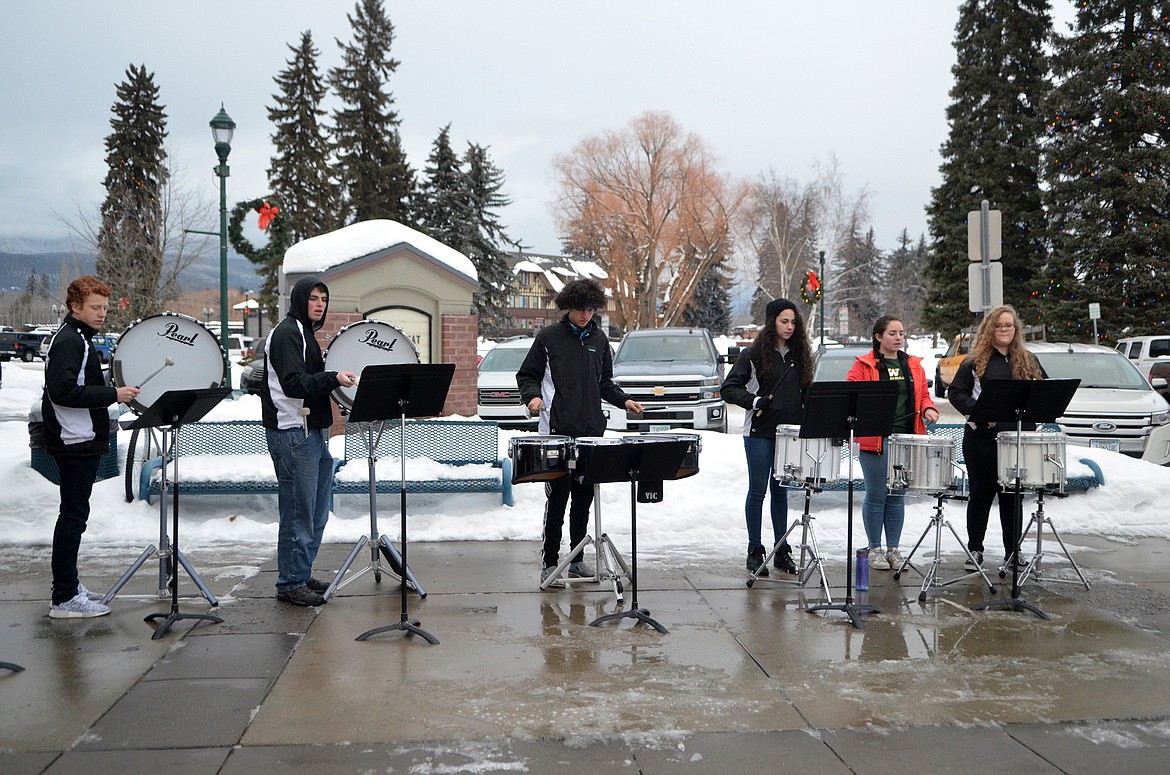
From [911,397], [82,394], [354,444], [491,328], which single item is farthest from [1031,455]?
[491,328]

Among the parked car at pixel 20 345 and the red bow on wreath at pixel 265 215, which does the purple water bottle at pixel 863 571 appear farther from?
the parked car at pixel 20 345

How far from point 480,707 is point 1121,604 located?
4.68m

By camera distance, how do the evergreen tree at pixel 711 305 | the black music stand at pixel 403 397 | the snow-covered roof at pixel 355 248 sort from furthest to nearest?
1. the evergreen tree at pixel 711 305
2. the snow-covered roof at pixel 355 248
3. the black music stand at pixel 403 397

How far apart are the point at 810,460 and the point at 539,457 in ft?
6.46

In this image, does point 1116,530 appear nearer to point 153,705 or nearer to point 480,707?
point 480,707

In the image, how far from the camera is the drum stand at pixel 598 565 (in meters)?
6.81

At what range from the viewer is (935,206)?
133 feet

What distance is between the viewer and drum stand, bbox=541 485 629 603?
681 centimetres

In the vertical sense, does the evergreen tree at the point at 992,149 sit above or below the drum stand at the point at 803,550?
above

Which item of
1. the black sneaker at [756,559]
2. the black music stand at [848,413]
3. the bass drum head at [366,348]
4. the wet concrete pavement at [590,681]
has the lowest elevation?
the wet concrete pavement at [590,681]

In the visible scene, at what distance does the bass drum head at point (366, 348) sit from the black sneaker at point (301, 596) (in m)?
1.35

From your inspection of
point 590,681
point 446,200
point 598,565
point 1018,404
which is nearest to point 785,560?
point 598,565

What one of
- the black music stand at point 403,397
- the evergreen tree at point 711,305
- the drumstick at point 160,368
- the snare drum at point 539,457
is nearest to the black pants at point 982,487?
the snare drum at point 539,457

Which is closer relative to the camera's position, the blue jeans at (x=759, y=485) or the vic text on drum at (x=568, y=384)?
the vic text on drum at (x=568, y=384)
